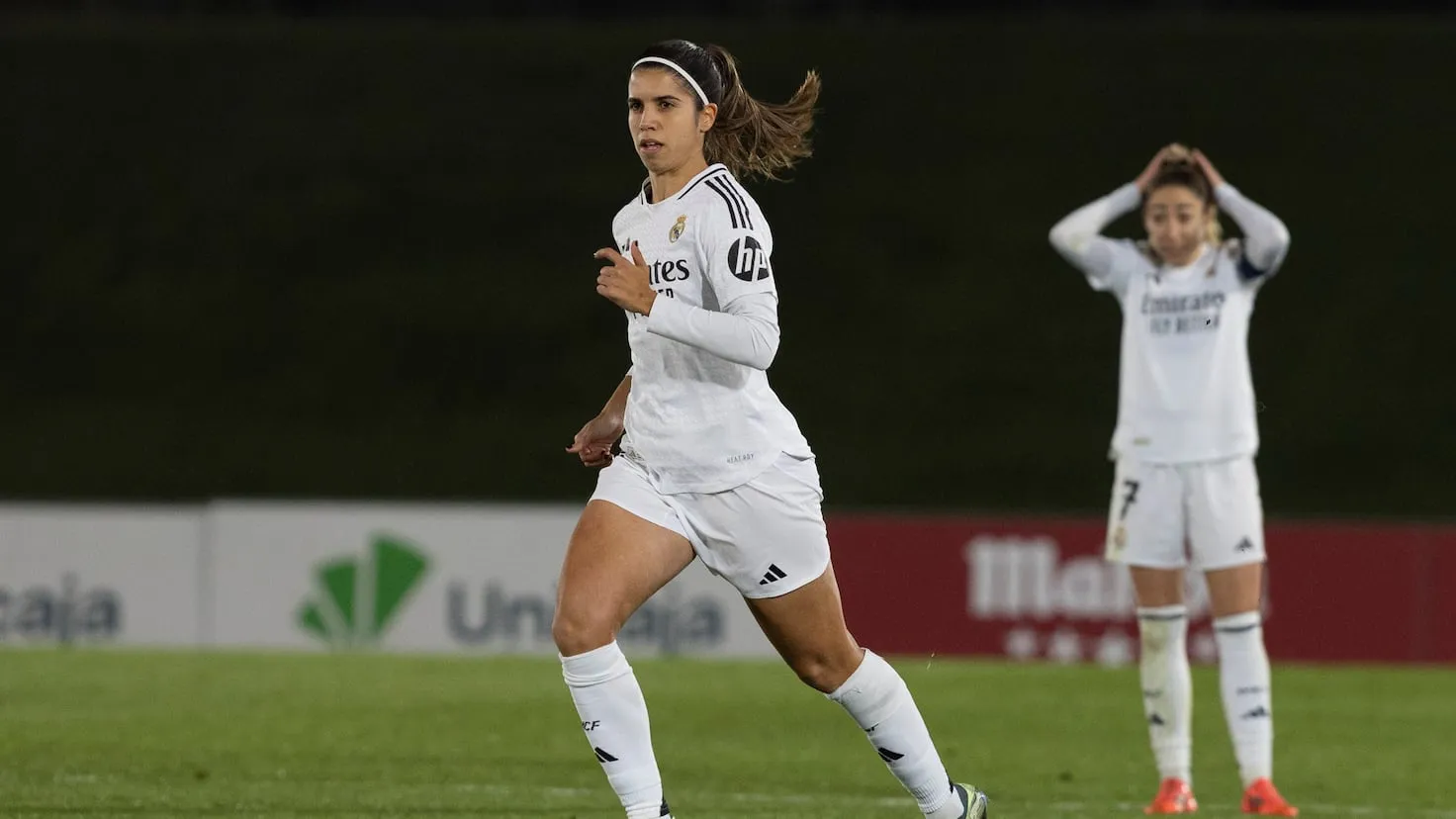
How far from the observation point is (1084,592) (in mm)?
13820

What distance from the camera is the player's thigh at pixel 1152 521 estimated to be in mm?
7141

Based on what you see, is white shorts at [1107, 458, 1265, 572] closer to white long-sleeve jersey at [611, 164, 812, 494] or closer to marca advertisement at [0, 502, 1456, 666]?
white long-sleeve jersey at [611, 164, 812, 494]

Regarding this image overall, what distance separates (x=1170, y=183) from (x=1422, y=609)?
7.53m

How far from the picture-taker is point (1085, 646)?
45.1 feet

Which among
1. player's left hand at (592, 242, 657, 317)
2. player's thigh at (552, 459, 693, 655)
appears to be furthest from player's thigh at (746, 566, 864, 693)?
player's left hand at (592, 242, 657, 317)

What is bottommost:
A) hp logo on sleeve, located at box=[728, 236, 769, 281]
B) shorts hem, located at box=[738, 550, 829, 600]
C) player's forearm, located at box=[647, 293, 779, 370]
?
shorts hem, located at box=[738, 550, 829, 600]

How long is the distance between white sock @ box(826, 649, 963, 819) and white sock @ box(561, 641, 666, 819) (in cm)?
50

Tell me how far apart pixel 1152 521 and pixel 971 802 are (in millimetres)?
1980

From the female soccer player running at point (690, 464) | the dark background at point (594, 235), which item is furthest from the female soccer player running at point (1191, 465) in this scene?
the dark background at point (594, 235)

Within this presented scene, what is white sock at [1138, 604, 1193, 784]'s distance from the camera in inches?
282

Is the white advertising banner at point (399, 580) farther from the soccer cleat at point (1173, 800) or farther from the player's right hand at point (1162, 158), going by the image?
the player's right hand at point (1162, 158)

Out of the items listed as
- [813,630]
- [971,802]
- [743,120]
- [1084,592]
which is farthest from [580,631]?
[1084,592]

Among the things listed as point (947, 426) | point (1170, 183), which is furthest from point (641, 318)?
point (947, 426)

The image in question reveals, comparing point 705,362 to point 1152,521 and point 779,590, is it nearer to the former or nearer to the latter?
point 779,590
